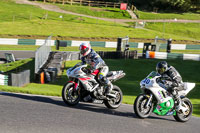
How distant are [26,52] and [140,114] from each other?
2445 cm

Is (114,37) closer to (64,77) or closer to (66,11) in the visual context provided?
(66,11)

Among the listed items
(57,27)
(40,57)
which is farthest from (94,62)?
(57,27)

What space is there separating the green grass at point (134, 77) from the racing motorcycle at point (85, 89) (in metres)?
2.34

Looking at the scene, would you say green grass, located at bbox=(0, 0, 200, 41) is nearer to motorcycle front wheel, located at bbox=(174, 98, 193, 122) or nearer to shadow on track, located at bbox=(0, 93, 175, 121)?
shadow on track, located at bbox=(0, 93, 175, 121)

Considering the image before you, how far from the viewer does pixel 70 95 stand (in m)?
10.4

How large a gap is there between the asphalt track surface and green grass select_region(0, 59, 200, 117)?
7.68 feet

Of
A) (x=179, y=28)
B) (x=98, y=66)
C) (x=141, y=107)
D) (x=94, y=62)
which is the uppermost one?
(x=179, y=28)

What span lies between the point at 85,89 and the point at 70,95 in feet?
1.56

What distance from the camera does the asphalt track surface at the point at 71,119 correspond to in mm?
7988

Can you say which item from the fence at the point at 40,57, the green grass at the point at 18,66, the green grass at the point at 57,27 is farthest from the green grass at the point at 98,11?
the fence at the point at 40,57

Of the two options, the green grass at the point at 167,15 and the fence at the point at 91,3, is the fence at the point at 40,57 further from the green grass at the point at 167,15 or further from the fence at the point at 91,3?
the fence at the point at 91,3

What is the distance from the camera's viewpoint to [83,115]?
9445 millimetres

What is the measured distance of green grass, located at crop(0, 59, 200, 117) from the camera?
50.7 feet

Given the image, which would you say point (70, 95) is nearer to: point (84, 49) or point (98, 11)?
point (84, 49)
